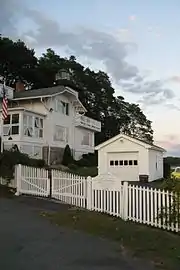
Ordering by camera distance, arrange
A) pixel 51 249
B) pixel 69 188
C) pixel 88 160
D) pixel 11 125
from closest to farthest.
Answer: pixel 51 249 → pixel 69 188 → pixel 11 125 → pixel 88 160

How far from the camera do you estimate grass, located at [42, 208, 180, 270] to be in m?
7.21

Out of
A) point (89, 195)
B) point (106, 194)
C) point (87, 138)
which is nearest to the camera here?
point (106, 194)

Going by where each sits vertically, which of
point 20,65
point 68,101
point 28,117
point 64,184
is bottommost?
point 64,184

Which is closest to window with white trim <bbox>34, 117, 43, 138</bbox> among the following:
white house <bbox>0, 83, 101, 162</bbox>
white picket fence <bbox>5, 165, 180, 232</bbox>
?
white house <bbox>0, 83, 101, 162</bbox>

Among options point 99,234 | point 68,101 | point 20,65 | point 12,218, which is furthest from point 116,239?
point 20,65

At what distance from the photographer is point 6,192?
1761cm

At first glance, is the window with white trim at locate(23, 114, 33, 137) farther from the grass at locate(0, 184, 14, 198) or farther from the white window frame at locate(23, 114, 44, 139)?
the grass at locate(0, 184, 14, 198)

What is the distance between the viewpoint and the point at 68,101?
38906 millimetres

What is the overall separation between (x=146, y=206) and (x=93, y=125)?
1291 inches

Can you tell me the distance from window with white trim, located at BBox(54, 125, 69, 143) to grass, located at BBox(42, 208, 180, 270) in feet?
76.0

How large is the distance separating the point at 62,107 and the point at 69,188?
2354 cm

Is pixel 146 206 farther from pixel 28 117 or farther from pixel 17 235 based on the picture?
pixel 28 117

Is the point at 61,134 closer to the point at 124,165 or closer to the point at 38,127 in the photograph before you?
the point at 38,127

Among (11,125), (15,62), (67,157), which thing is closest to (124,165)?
(67,157)
